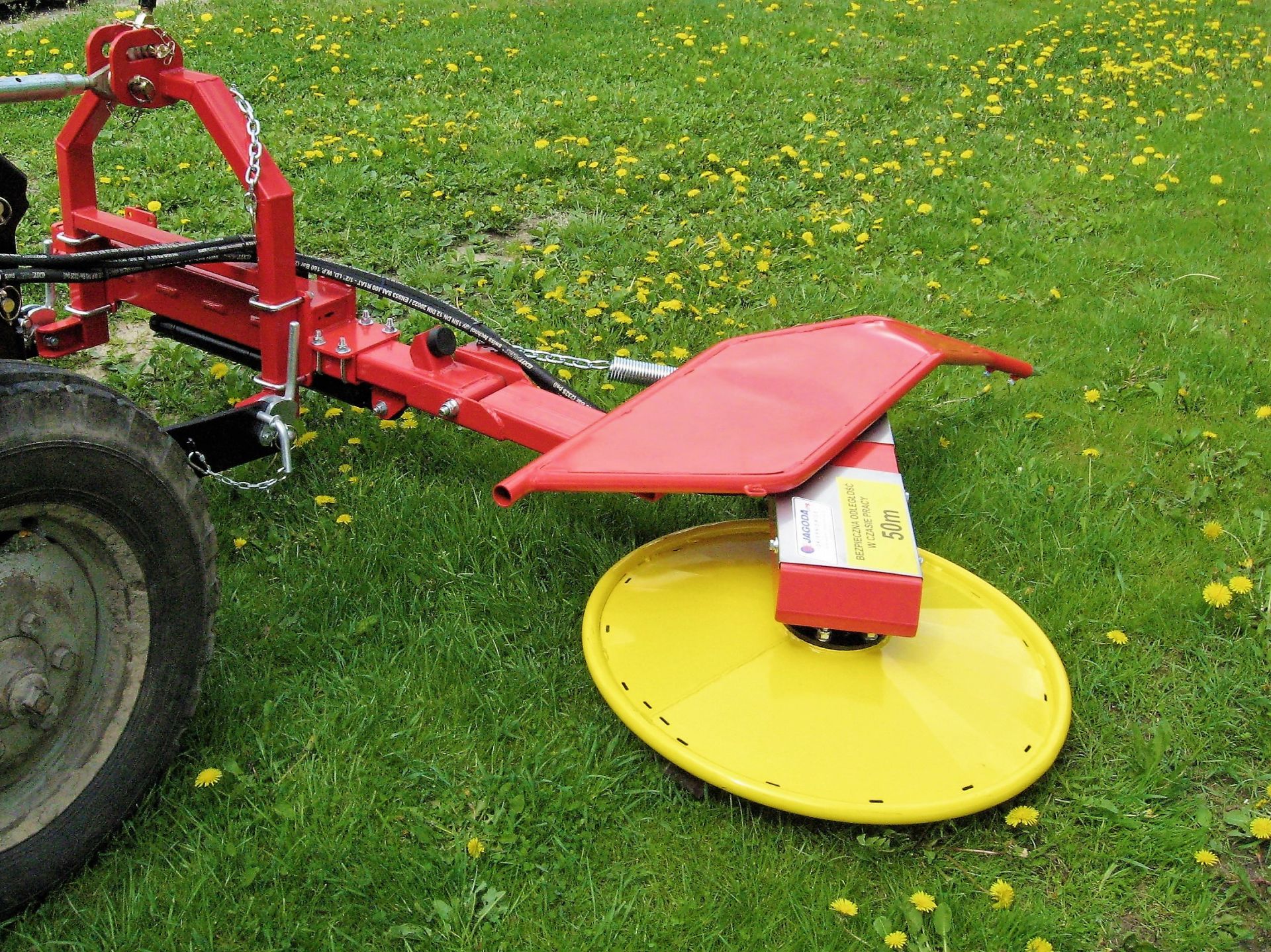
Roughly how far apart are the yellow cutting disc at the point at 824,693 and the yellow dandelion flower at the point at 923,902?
135 mm

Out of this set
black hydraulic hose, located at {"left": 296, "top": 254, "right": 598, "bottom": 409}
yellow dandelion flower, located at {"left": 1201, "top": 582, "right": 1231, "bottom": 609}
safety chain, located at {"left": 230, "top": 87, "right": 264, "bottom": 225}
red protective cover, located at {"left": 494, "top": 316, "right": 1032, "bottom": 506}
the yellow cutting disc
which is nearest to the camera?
the yellow cutting disc

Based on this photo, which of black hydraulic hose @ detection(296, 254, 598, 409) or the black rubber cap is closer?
the black rubber cap

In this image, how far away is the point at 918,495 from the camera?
10.8ft

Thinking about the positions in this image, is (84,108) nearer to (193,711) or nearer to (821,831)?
(193,711)

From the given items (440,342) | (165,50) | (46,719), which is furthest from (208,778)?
(165,50)

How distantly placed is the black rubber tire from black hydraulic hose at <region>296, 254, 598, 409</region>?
3.31 feet

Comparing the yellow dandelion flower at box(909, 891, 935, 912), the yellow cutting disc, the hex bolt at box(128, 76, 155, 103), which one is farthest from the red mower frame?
the yellow dandelion flower at box(909, 891, 935, 912)

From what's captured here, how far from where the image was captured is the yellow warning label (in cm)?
225

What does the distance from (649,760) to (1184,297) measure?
10.8 feet

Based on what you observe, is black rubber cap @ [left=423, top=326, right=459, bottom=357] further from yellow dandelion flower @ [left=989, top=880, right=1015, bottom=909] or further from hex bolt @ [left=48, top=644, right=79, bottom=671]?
yellow dandelion flower @ [left=989, top=880, right=1015, bottom=909]

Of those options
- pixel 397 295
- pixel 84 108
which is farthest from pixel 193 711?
pixel 84 108

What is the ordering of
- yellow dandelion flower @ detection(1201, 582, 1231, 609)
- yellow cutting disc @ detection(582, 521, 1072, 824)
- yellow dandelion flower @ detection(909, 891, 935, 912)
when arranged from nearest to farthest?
yellow dandelion flower @ detection(909, 891, 935, 912), yellow cutting disc @ detection(582, 521, 1072, 824), yellow dandelion flower @ detection(1201, 582, 1231, 609)

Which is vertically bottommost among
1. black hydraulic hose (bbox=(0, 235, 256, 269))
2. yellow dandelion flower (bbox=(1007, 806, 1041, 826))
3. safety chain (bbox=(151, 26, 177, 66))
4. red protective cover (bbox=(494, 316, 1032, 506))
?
yellow dandelion flower (bbox=(1007, 806, 1041, 826))

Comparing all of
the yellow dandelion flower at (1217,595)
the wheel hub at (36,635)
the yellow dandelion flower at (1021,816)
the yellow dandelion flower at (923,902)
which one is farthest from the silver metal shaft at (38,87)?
the yellow dandelion flower at (1217,595)
